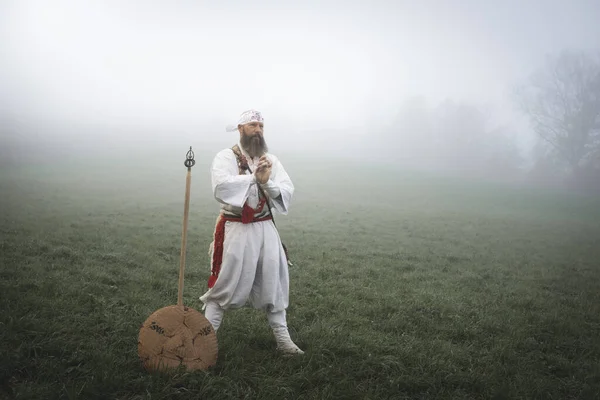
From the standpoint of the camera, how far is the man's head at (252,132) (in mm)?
4531

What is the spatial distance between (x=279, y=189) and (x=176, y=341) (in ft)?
6.14

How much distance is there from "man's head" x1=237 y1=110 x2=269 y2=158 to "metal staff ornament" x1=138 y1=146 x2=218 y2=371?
1.25 m

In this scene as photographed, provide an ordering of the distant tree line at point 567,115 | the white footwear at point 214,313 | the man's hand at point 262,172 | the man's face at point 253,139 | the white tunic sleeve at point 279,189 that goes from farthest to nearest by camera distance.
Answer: the distant tree line at point 567,115 < the man's face at point 253,139 < the white footwear at point 214,313 < the white tunic sleeve at point 279,189 < the man's hand at point 262,172

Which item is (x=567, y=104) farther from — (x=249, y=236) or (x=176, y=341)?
(x=176, y=341)

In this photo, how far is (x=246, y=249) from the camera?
14.3ft

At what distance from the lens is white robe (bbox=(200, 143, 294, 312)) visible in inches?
164

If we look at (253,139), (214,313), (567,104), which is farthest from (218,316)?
(567,104)

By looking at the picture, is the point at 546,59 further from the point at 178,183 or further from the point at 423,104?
the point at 178,183

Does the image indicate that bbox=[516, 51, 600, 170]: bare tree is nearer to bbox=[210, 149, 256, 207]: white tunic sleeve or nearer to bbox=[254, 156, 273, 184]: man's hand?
bbox=[254, 156, 273, 184]: man's hand

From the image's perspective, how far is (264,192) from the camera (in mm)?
4445

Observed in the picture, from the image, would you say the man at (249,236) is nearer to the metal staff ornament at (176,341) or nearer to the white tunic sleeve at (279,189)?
the white tunic sleeve at (279,189)

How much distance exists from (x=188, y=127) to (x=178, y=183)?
1828 centimetres

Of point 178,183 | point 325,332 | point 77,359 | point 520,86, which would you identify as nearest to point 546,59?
point 520,86

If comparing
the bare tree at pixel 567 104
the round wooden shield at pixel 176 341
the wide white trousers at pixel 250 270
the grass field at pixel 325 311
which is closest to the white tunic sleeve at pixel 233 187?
the wide white trousers at pixel 250 270
